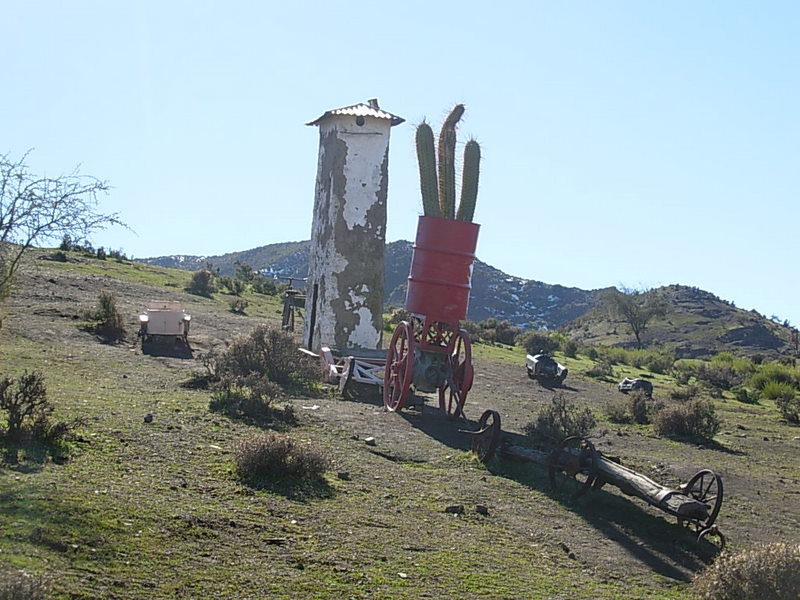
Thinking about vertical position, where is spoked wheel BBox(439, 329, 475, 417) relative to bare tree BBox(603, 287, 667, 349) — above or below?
below

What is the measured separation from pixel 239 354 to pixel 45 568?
1106 cm

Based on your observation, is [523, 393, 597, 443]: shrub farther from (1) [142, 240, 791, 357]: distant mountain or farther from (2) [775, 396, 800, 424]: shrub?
(1) [142, 240, 791, 357]: distant mountain

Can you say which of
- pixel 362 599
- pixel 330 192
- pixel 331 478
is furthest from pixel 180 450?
pixel 330 192

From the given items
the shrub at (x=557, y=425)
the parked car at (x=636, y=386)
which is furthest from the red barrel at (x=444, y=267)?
the parked car at (x=636, y=386)

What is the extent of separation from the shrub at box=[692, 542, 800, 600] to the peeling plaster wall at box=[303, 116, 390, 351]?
14779 mm

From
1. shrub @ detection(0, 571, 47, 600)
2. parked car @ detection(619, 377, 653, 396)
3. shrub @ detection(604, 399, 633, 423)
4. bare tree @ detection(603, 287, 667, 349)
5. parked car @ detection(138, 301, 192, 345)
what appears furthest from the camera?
bare tree @ detection(603, 287, 667, 349)

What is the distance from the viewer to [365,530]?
8125mm

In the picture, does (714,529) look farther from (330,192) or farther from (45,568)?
(330,192)

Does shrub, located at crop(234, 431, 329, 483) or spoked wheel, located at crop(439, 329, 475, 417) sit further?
spoked wheel, located at crop(439, 329, 475, 417)

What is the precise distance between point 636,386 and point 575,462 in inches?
581

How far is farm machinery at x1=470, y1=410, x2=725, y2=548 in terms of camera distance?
8.91 metres

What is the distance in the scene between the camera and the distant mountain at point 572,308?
201 ft

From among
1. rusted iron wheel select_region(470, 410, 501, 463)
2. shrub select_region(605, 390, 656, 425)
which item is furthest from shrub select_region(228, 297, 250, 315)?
rusted iron wheel select_region(470, 410, 501, 463)

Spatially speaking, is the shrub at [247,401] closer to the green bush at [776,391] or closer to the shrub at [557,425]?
the shrub at [557,425]
